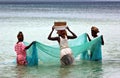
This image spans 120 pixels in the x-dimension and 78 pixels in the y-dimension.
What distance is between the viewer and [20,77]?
12.4 meters

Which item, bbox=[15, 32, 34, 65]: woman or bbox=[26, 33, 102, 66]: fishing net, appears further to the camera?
bbox=[26, 33, 102, 66]: fishing net

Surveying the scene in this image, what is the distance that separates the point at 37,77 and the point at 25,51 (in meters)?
1.28

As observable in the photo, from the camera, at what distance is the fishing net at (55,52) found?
13.5 metres

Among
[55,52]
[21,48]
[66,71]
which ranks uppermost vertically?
[21,48]

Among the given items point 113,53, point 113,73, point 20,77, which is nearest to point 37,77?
point 20,77

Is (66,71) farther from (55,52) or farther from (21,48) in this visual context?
(21,48)

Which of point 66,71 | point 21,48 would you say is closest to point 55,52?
point 66,71

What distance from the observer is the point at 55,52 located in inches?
536

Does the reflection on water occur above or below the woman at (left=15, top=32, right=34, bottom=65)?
below

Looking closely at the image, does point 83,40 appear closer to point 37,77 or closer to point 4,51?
point 37,77

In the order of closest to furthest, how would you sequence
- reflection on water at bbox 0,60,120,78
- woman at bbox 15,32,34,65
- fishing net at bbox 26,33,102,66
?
reflection on water at bbox 0,60,120,78 → woman at bbox 15,32,34,65 → fishing net at bbox 26,33,102,66

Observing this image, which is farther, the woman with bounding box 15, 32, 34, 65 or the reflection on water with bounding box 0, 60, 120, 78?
the woman with bounding box 15, 32, 34, 65

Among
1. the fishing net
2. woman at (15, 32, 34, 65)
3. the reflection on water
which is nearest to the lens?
the reflection on water

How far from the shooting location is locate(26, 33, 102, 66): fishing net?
13.5 metres
